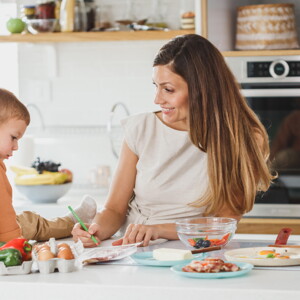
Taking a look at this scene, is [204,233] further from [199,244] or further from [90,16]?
[90,16]

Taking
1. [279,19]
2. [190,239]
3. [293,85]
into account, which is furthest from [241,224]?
[190,239]

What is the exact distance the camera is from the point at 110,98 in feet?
15.1

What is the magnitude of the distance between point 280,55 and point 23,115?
1867 mm

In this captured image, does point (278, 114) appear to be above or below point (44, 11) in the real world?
below

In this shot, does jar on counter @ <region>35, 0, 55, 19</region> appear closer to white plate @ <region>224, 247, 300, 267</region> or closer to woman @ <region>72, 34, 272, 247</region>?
woman @ <region>72, 34, 272, 247</region>

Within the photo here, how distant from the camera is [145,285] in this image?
1685 mm

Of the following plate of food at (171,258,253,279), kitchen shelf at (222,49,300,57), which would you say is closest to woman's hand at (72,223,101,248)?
plate of food at (171,258,253,279)

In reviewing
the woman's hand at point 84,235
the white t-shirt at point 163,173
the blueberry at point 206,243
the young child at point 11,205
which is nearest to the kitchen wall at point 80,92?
the white t-shirt at point 163,173

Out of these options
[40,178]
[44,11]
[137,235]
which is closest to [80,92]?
[44,11]

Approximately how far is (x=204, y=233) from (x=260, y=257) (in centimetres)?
22

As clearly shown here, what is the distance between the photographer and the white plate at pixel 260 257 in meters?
1.89

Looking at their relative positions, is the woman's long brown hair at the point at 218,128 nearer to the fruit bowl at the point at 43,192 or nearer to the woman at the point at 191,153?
the woman at the point at 191,153

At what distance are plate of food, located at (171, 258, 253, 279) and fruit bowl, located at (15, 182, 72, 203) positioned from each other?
2338mm

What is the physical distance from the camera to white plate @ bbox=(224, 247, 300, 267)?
189 cm
